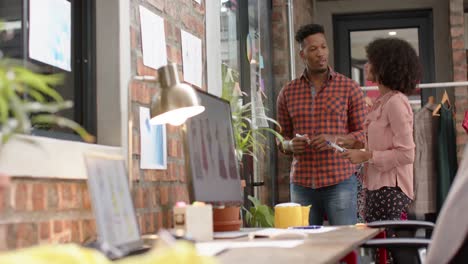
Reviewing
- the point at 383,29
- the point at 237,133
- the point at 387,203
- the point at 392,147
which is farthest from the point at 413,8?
the point at 387,203

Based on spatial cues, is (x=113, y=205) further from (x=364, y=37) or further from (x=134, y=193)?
(x=364, y=37)

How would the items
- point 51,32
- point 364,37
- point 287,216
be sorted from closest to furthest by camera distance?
1. point 51,32
2. point 287,216
3. point 364,37

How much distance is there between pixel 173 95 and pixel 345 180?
1978mm

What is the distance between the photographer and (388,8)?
22.9 ft

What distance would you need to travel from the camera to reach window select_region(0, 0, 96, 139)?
1998 mm

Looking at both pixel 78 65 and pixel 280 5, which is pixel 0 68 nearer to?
pixel 78 65

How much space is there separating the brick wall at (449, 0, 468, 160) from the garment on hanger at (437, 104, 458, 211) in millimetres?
634

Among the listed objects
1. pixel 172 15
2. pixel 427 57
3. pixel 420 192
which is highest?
pixel 427 57

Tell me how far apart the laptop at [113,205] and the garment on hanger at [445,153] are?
3.58 metres

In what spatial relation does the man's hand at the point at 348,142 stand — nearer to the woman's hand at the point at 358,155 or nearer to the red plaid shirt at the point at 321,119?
the red plaid shirt at the point at 321,119

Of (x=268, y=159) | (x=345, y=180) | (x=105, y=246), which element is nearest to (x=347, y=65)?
(x=268, y=159)

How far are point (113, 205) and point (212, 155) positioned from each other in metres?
0.66

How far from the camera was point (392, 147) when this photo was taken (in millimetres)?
3287

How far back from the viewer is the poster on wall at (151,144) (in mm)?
2393
